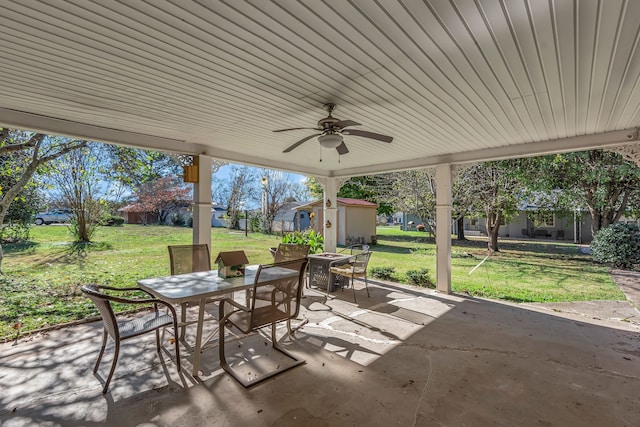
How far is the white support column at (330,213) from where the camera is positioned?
738cm

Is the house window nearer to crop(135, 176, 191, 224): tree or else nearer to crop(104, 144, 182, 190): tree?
crop(104, 144, 182, 190): tree

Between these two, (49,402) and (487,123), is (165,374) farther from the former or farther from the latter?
(487,123)

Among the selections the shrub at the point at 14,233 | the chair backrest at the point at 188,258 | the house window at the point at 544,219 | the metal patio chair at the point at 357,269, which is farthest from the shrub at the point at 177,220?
the house window at the point at 544,219

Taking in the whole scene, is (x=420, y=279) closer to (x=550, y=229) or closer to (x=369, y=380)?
(x=369, y=380)

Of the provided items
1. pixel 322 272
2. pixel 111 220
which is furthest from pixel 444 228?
pixel 111 220

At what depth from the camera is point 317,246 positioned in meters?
6.88

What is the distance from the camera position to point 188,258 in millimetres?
3775

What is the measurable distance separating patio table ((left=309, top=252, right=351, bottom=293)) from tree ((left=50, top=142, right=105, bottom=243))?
570 centimetres

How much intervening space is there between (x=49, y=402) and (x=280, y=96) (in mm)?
3045

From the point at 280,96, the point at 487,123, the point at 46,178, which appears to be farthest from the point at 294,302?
the point at 46,178

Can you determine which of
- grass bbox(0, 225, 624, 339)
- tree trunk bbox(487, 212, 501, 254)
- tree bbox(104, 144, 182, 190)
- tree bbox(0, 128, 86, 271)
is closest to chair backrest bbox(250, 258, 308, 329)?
grass bbox(0, 225, 624, 339)

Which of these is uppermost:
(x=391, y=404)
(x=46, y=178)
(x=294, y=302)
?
(x=46, y=178)

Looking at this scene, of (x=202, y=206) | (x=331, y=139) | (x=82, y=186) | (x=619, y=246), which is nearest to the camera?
(x=331, y=139)

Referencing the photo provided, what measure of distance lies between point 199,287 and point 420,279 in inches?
187
